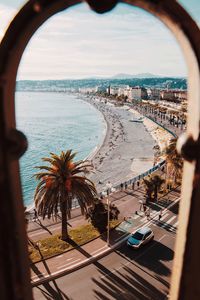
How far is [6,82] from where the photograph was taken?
6.99ft

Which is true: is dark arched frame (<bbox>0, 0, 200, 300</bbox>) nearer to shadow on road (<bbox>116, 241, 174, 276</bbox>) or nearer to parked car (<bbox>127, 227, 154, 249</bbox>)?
shadow on road (<bbox>116, 241, 174, 276</bbox>)

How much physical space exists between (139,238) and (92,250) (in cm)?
319

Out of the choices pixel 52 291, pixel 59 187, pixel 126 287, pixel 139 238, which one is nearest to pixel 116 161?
pixel 139 238

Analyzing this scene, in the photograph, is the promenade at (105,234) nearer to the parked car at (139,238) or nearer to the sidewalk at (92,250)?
the sidewalk at (92,250)

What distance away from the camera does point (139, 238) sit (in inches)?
779

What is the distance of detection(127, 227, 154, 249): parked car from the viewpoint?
19.5m

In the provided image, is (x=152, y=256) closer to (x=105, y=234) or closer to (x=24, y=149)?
(x=105, y=234)

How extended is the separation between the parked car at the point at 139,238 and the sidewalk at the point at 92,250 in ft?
2.88

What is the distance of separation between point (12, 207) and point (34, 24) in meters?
1.32

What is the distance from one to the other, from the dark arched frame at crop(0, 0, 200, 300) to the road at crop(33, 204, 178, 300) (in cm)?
1410

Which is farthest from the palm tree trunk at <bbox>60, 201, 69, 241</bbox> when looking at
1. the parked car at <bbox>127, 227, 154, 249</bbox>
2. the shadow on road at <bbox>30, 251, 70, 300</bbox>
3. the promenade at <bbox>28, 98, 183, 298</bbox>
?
the parked car at <bbox>127, 227, 154, 249</bbox>

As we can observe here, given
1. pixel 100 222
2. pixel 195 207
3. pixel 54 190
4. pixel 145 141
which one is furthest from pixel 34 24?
pixel 145 141

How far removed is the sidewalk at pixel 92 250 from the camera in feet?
55.5

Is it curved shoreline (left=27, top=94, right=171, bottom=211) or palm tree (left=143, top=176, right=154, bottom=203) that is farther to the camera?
curved shoreline (left=27, top=94, right=171, bottom=211)
